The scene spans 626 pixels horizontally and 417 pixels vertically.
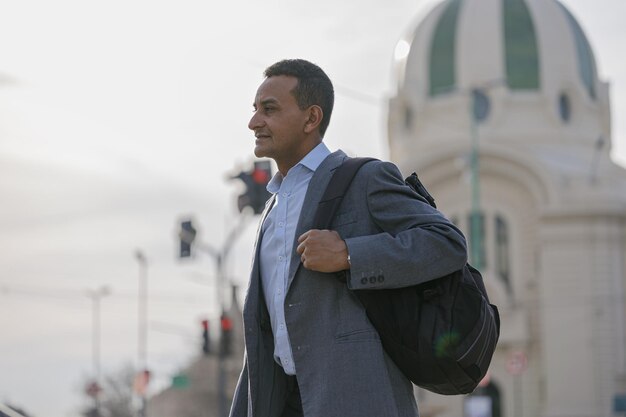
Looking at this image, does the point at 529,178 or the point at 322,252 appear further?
the point at 529,178

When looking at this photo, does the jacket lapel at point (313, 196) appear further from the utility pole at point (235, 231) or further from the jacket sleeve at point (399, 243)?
the utility pole at point (235, 231)

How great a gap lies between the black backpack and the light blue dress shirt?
0.59 feet

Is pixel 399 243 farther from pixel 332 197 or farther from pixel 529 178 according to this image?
pixel 529 178

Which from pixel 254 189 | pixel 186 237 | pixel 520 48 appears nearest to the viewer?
pixel 254 189

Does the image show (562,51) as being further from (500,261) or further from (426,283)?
(426,283)

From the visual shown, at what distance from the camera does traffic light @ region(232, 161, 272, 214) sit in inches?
763

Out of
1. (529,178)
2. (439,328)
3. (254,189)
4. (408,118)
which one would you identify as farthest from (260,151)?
(408,118)

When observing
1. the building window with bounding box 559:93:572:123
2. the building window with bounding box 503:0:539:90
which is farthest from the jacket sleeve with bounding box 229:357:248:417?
the building window with bounding box 559:93:572:123

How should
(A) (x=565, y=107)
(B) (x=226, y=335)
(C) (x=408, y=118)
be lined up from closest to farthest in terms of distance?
(B) (x=226, y=335), (A) (x=565, y=107), (C) (x=408, y=118)

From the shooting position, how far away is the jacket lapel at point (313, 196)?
4.82 m

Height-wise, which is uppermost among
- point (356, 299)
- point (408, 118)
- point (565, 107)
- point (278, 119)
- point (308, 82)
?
point (565, 107)

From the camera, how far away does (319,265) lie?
15.3 feet

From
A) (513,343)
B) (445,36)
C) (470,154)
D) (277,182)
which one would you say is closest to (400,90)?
(445,36)

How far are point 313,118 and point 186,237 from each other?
19920 mm
